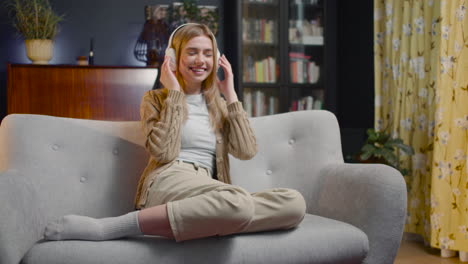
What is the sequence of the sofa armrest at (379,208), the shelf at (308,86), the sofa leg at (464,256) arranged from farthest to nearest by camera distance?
the shelf at (308,86) < the sofa leg at (464,256) < the sofa armrest at (379,208)

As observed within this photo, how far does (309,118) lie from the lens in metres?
2.34

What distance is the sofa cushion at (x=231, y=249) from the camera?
1.60 metres

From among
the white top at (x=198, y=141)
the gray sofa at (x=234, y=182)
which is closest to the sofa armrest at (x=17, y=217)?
the gray sofa at (x=234, y=182)

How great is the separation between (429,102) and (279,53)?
5.99 feet

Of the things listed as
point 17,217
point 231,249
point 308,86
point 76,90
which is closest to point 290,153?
point 231,249

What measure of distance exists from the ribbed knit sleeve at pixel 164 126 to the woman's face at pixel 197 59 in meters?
0.12

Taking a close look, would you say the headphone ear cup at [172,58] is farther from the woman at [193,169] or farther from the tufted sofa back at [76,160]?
the tufted sofa back at [76,160]

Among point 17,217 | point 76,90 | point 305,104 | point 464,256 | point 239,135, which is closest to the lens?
point 17,217

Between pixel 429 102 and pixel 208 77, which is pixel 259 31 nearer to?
pixel 429 102

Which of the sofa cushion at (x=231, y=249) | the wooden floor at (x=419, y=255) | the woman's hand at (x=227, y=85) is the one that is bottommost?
the wooden floor at (x=419, y=255)

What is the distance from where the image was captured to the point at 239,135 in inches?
84.1

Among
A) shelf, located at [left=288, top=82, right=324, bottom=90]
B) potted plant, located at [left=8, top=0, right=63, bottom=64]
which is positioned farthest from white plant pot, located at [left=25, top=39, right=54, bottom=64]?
shelf, located at [left=288, top=82, right=324, bottom=90]

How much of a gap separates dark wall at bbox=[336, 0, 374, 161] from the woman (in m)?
2.80

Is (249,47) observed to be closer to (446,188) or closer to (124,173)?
(446,188)
